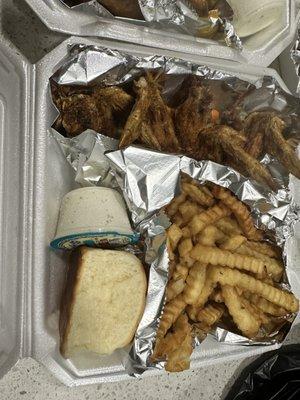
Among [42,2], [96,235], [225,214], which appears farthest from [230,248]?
[42,2]

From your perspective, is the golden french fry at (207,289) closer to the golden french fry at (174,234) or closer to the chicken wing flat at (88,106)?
the golden french fry at (174,234)

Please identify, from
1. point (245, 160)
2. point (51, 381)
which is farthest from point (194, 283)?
point (51, 381)

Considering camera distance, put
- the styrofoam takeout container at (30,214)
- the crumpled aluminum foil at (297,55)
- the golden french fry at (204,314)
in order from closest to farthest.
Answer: the styrofoam takeout container at (30,214) → the golden french fry at (204,314) → the crumpled aluminum foil at (297,55)

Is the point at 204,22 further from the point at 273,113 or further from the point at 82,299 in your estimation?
the point at 82,299

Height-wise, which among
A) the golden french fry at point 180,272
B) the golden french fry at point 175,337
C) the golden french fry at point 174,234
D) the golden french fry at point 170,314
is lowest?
the golden french fry at point 175,337

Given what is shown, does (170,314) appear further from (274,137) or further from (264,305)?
(274,137)

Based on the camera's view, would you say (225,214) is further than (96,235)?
Yes

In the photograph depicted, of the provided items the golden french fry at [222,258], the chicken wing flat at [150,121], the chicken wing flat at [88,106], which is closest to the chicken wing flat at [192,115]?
the chicken wing flat at [150,121]
